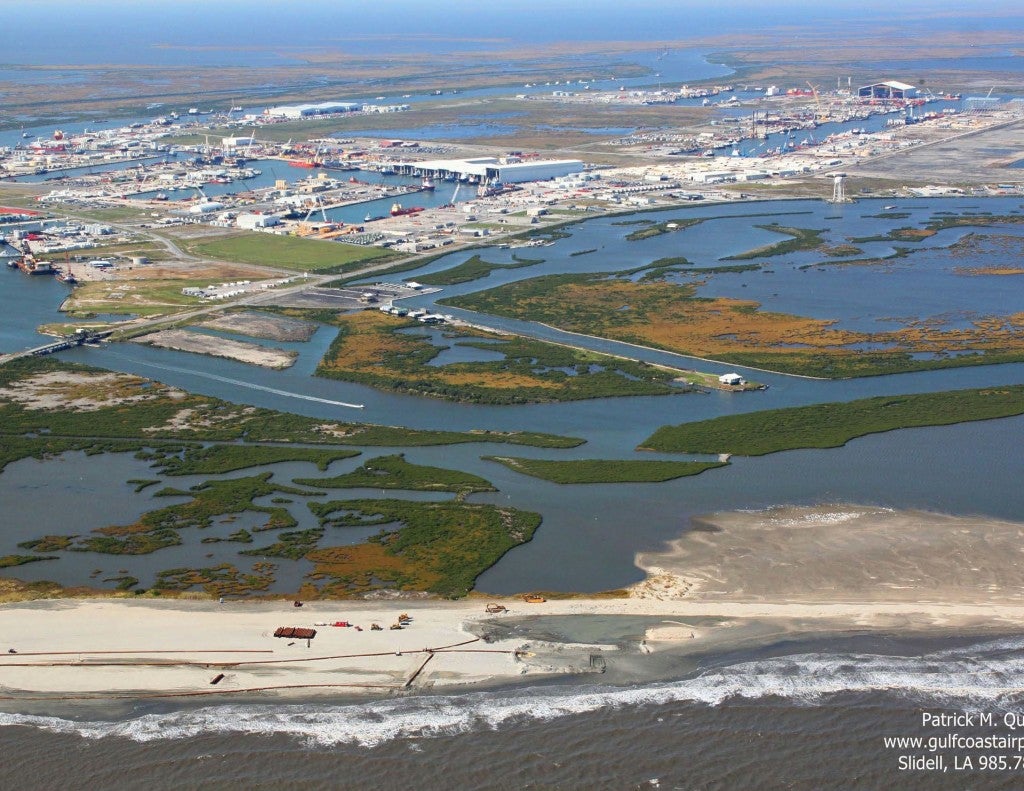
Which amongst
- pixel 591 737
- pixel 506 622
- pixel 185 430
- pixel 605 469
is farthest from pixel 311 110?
pixel 591 737

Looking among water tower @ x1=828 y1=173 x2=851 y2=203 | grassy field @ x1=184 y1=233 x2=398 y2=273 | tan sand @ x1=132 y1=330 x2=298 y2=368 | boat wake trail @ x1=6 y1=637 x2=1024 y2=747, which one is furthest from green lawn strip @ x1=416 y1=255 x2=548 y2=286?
boat wake trail @ x1=6 y1=637 x2=1024 y2=747

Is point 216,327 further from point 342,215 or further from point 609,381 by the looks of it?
point 342,215

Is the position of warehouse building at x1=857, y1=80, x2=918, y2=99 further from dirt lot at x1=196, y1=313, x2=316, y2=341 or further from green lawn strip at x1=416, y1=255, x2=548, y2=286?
dirt lot at x1=196, y1=313, x2=316, y2=341

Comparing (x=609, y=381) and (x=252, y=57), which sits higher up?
(x=252, y=57)

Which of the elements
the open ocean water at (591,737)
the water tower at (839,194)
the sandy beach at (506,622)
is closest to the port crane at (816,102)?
the water tower at (839,194)

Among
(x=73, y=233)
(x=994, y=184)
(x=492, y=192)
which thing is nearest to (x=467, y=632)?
(x=73, y=233)

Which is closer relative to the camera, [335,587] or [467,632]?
[467,632]

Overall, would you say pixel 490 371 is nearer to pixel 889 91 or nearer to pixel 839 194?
pixel 839 194
